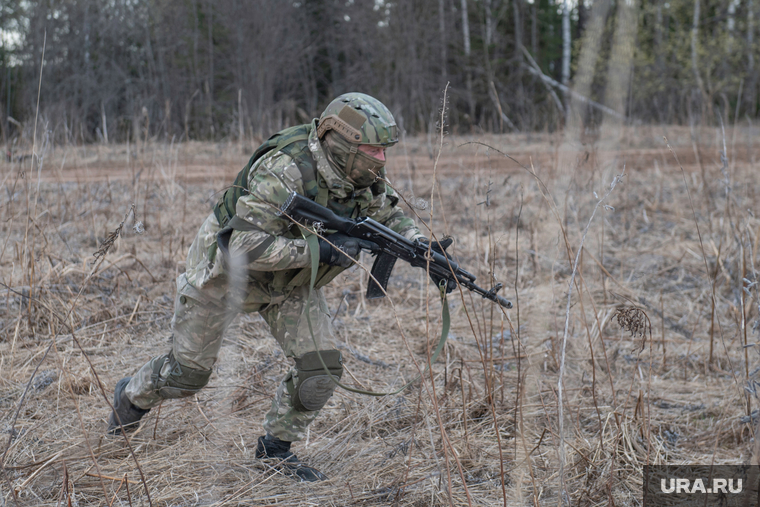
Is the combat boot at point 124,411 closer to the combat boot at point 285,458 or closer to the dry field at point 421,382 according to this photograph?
the dry field at point 421,382

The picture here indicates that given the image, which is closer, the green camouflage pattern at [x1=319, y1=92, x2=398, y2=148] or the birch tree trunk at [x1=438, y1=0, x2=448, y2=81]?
the green camouflage pattern at [x1=319, y1=92, x2=398, y2=148]

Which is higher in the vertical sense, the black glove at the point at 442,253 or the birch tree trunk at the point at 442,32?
the birch tree trunk at the point at 442,32

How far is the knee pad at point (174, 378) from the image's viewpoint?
2438mm

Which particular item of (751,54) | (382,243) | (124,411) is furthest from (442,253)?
(751,54)

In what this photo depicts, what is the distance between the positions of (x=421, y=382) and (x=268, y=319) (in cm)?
76

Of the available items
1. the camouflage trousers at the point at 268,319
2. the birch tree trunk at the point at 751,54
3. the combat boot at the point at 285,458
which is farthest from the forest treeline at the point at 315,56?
the combat boot at the point at 285,458

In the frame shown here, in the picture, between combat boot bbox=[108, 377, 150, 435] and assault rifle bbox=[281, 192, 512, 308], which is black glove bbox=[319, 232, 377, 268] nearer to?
assault rifle bbox=[281, 192, 512, 308]

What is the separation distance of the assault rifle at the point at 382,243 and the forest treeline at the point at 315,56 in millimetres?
10453

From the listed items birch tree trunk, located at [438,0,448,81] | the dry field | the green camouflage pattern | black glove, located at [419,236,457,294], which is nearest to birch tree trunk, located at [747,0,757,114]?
birch tree trunk, located at [438,0,448,81]

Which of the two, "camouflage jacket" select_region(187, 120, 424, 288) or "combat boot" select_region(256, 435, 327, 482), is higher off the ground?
"camouflage jacket" select_region(187, 120, 424, 288)

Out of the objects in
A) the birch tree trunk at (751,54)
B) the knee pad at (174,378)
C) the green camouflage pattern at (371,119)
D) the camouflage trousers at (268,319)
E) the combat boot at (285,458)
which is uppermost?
the birch tree trunk at (751,54)

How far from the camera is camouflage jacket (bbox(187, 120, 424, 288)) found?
214 centimetres

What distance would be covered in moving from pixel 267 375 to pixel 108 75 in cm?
1518

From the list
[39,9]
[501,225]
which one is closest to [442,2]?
[39,9]
